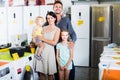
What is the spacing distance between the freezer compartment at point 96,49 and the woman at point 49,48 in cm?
352

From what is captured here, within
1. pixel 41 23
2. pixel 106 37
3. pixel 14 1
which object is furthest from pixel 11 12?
pixel 41 23

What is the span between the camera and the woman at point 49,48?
3277 mm

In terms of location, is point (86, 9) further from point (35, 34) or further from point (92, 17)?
point (35, 34)

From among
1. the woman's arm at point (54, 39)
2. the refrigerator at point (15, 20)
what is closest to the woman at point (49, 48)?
the woman's arm at point (54, 39)

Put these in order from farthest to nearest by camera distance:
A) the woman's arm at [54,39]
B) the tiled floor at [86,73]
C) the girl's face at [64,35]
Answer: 1. the tiled floor at [86,73]
2. the girl's face at [64,35]
3. the woman's arm at [54,39]

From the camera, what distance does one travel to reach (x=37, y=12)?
7211mm

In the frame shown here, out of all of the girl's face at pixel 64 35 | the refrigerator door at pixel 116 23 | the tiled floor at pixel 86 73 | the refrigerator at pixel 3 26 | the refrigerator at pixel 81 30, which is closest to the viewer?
the girl's face at pixel 64 35

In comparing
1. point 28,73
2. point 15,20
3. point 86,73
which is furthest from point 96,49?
point 28,73

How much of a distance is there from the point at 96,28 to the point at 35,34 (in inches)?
142

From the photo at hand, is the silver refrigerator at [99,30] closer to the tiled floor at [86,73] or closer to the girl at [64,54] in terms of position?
the tiled floor at [86,73]

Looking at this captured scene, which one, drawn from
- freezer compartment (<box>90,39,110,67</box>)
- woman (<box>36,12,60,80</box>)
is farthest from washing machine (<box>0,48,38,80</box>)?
freezer compartment (<box>90,39,110,67</box>)

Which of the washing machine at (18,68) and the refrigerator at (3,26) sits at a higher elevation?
the refrigerator at (3,26)

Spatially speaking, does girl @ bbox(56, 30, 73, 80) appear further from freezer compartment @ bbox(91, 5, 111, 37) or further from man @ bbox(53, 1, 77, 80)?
freezer compartment @ bbox(91, 5, 111, 37)

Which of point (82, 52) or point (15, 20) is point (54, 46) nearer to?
point (82, 52)
